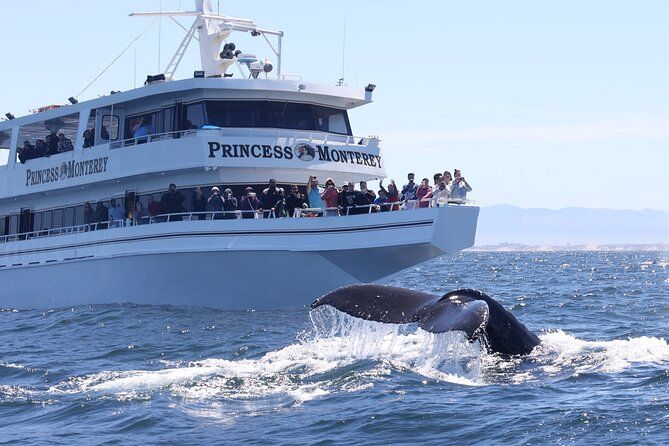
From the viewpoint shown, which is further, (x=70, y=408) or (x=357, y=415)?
(x=70, y=408)

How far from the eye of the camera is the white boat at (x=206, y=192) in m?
23.0

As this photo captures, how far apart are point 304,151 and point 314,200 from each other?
1873mm

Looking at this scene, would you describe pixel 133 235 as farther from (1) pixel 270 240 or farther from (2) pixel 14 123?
(2) pixel 14 123

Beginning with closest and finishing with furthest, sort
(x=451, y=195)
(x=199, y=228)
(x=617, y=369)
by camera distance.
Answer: (x=617, y=369)
(x=451, y=195)
(x=199, y=228)

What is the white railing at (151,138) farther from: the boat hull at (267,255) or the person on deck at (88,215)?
the boat hull at (267,255)

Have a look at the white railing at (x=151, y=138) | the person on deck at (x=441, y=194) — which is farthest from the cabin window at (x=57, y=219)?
the person on deck at (x=441, y=194)

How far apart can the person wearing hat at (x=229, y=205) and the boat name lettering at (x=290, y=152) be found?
1.08 metres

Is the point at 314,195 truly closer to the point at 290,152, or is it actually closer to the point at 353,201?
the point at 353,201

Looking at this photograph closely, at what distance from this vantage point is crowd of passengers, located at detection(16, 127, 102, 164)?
2839cm

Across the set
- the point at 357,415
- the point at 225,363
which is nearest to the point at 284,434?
the point at 357,415

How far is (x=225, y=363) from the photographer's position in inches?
579

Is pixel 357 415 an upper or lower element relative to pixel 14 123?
lower

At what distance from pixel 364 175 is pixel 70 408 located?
15483 mm

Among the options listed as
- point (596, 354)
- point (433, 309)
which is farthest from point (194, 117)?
point (433, 309)
